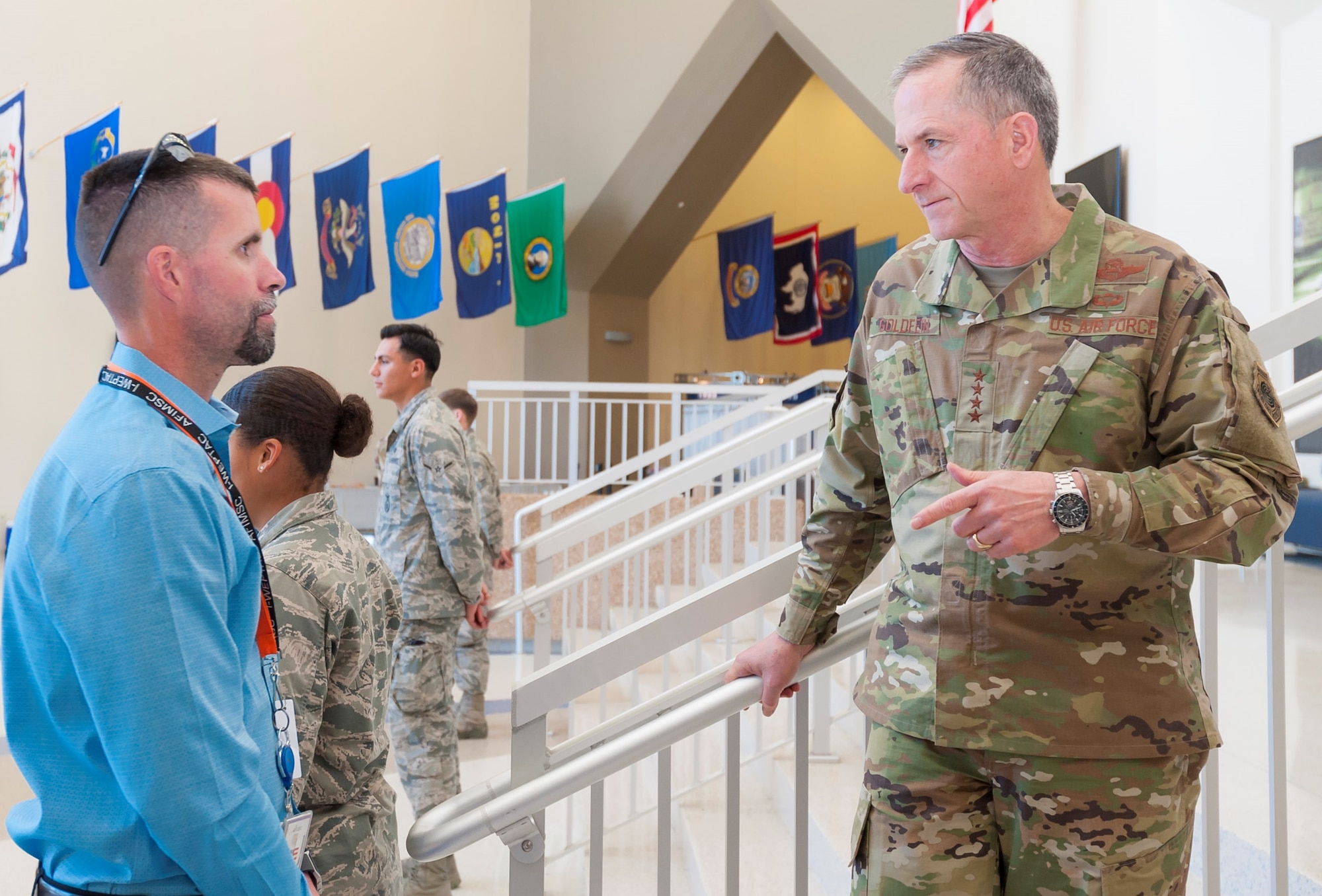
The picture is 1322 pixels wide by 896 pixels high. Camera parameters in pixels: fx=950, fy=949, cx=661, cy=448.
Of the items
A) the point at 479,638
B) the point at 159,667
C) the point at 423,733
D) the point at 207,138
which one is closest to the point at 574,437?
the point at 479,638

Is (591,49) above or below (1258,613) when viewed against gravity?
above

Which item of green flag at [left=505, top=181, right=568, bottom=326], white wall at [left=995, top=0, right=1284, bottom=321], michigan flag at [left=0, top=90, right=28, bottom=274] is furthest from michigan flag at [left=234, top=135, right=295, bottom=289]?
white wall at [left=995, top=0, right=1284, bottom=321]

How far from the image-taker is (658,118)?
34.7 feet

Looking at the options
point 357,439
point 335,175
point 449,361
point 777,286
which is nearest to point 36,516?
point 357,439

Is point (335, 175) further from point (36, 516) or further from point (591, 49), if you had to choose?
point (36, 516)

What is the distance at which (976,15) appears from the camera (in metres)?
5.82

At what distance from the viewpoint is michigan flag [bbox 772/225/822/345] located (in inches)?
506

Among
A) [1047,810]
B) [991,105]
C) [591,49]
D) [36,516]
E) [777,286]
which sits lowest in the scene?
[1047,810]

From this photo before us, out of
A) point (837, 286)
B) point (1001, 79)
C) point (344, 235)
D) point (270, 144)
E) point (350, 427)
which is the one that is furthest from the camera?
point (837, 286)

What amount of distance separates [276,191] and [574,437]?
387cm

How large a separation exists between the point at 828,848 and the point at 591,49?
35.3 feet

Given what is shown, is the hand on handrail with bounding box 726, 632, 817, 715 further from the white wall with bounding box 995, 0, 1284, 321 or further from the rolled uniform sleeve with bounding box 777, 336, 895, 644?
the white wall with bounding box 995, 0, 1284, 321

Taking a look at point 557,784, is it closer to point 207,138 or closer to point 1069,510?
point 1069,510

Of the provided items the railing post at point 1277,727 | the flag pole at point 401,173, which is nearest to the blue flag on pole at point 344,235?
the flag pole at point 401,173
